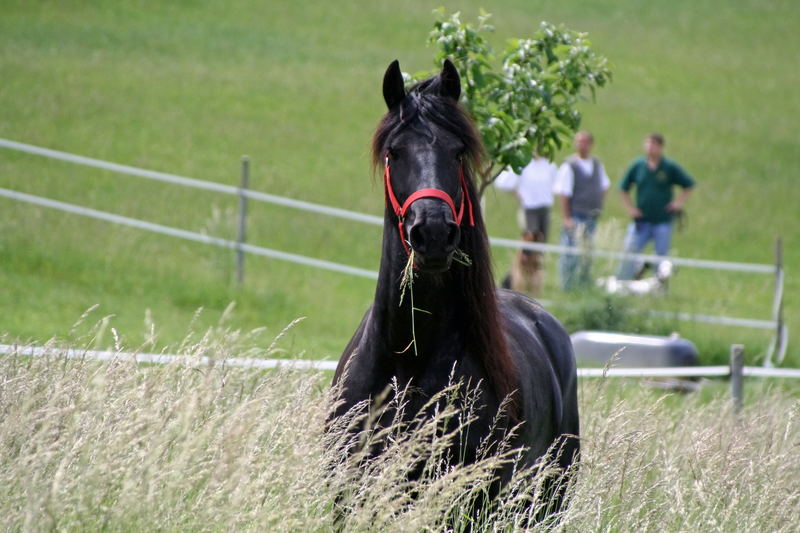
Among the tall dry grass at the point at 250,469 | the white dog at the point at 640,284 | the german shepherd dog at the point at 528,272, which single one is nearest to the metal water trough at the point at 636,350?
the white dog at the point at 640,284

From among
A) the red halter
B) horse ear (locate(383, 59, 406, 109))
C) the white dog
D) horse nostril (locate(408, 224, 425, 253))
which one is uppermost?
horse ear (locate(383, 59, 406, 109))

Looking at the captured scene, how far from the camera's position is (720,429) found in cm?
617

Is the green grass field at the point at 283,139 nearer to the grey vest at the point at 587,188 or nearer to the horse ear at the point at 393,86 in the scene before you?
the grey vest at the point at 587,188

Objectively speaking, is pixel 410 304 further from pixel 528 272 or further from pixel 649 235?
pixel 649 235

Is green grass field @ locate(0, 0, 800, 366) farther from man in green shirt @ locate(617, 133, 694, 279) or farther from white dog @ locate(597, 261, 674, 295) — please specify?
man in green shirt @ locate(617, 133, 694, 279)

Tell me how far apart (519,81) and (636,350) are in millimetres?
4430

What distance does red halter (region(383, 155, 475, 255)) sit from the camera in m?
3.75

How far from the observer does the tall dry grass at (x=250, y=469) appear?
316cm

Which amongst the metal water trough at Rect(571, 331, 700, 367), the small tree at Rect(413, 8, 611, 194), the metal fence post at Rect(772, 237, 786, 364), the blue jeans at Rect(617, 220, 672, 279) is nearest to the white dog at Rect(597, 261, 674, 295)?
the metal fence post at Rect(772, 237, 786, 364)

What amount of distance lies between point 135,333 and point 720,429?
458 centimetres

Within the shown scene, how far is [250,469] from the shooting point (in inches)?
135

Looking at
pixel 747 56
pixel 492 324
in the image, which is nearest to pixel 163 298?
pixel 492 324

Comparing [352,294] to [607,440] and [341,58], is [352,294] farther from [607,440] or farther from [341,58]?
[341,58]

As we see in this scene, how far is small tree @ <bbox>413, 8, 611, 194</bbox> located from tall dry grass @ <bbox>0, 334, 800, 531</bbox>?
1.62 meters
